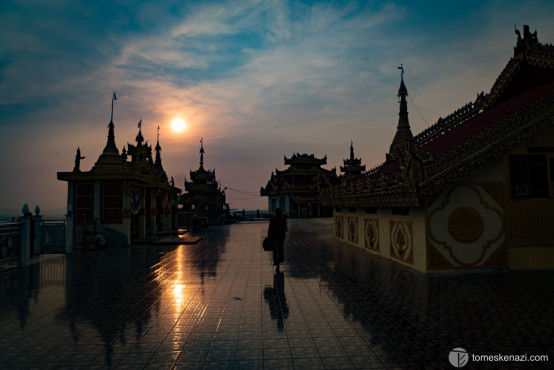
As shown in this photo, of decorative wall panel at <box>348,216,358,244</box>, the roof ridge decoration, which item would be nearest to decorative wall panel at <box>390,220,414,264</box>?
decorative wall panel at <box>348,216,358,244</box>

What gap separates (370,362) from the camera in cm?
414

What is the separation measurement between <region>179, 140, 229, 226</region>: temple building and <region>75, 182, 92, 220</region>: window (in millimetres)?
21345

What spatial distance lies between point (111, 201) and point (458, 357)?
1760cm

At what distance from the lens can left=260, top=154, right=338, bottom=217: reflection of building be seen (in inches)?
2281

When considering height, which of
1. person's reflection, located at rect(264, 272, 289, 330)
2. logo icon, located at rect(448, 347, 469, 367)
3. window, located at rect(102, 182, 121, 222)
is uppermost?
window, located at rect(102, 182, 121, 222)

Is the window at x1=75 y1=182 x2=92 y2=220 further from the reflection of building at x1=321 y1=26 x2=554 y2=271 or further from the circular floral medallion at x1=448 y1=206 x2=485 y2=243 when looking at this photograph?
the circular floral medallion at x1=448 y1=206 x2=485 y2=243

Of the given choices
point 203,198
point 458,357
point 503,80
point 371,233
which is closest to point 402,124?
point 503,80

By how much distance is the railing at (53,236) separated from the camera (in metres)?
14.8

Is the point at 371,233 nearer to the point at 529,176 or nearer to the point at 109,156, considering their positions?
the point at 529,176

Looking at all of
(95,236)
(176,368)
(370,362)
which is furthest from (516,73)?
(95,236)

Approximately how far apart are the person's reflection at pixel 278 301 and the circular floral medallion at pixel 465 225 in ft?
17.1

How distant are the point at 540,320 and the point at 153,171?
23.1m

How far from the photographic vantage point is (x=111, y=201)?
17438mm

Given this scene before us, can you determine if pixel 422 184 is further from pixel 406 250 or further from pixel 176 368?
pixel 176 368
